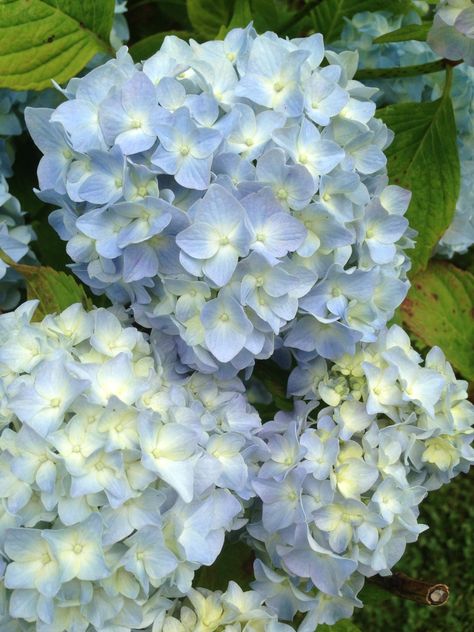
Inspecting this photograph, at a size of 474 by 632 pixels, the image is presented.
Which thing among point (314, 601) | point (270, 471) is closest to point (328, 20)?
point (270, 471)

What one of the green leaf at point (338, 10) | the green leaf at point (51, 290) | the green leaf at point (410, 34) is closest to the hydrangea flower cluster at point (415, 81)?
the green leaf at point (338, 10)

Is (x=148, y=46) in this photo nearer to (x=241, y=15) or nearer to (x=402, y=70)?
(x=241, y=15)

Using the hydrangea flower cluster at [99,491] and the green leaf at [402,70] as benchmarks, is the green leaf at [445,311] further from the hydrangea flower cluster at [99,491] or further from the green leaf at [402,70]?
the hydrangea flower cluster at [99,491]

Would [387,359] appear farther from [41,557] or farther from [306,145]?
[41,557]

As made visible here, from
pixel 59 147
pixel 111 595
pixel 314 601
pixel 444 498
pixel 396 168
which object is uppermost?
pixel 59 147

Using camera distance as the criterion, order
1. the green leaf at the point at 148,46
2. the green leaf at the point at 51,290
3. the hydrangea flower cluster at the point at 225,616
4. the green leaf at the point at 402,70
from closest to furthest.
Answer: the hydrangea flower cluster at the point at 225,616 < the green leaf at the point at 51,290 < the green leaf at the point at 402,70 < the green leaf at the point at 148,46

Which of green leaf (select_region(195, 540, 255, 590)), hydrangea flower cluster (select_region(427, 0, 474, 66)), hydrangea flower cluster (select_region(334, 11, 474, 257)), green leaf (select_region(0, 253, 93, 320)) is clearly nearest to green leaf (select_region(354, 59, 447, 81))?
hydrangea flower cluster (select_region(334, 11, 474, 257))
